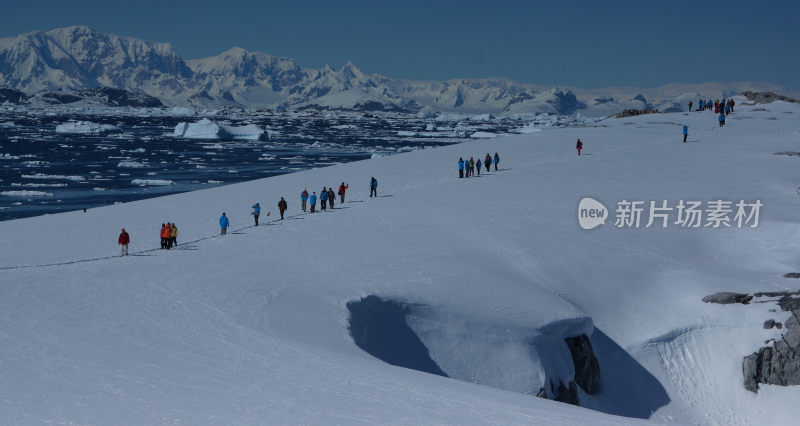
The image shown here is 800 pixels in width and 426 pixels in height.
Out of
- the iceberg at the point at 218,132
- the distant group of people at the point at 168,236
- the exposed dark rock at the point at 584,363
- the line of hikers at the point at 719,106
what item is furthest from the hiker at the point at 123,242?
the iceberg at the point at 218,132

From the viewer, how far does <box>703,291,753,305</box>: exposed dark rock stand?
70.0 feet

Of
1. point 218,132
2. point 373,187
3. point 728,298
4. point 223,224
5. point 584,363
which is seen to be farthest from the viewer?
point 218,132

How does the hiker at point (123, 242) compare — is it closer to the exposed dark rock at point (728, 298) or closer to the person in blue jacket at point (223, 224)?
the person in blue jacket at point (223, 224)

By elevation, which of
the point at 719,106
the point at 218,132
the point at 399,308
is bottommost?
the point at 399,308

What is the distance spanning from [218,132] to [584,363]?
11046 centimetres

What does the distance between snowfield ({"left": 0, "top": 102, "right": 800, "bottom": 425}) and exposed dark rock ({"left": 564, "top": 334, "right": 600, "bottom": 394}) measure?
32 cm

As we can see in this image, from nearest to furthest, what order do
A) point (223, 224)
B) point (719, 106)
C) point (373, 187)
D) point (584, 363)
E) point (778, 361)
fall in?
point (778, 361)
point (584, 363)
point (223, 224)
point (373, 187)
point (719, 106)

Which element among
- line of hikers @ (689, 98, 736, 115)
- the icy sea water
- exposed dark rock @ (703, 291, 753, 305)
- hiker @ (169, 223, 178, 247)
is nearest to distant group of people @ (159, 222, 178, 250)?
→ hiker @ (169, 223, 178, 247)

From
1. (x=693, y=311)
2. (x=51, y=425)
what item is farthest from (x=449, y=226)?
(x=51, y=425)

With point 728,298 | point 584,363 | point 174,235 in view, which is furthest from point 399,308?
point 728,298

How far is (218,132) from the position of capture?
122562 mm

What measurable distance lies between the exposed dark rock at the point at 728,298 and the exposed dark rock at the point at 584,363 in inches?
180

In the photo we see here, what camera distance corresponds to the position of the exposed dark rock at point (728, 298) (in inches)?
840

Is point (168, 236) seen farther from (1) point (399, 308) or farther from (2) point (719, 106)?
(2) point (719, 106)
